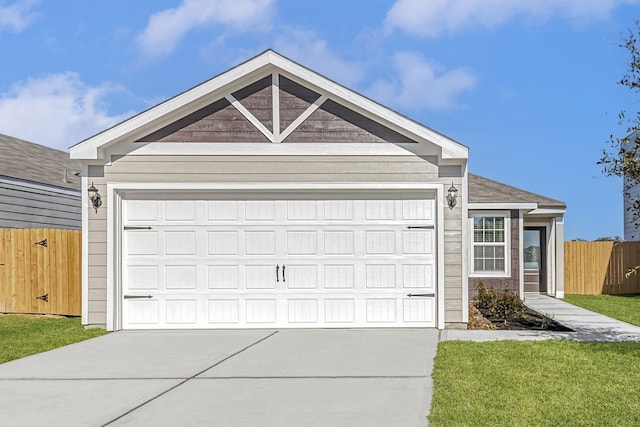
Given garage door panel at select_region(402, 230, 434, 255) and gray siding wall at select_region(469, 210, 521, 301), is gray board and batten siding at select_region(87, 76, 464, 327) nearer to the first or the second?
garage door panel at select_region(402, 230, 434, 255)

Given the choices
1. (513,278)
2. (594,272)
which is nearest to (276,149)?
(513,278)

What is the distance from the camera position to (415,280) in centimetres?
1013

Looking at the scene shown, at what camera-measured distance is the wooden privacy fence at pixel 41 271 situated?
501 inches

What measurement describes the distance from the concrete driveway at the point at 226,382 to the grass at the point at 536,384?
298 millimetres

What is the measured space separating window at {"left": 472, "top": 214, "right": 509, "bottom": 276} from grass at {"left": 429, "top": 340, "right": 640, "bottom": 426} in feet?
22.2

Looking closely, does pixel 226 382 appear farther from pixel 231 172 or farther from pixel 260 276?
pixel 231 172

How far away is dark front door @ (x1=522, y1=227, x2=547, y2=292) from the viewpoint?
718 inches

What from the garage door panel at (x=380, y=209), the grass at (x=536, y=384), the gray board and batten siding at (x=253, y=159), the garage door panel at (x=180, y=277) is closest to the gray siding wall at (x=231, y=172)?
the gray board and batten siding at (x=253, y=159)

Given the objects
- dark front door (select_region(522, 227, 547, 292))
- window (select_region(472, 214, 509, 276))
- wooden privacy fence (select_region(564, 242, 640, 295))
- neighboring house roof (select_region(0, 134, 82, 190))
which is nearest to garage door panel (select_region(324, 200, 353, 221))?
window (select_region(472, 214, 509, 276))

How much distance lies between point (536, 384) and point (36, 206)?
1553cm

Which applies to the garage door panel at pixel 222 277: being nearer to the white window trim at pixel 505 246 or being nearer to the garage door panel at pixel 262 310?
the garage door panel at pixel 262 310

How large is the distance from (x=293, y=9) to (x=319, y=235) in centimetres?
521

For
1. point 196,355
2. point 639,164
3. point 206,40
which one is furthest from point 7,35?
point 639,164

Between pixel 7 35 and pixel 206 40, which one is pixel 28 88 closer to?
pixel 7 35
